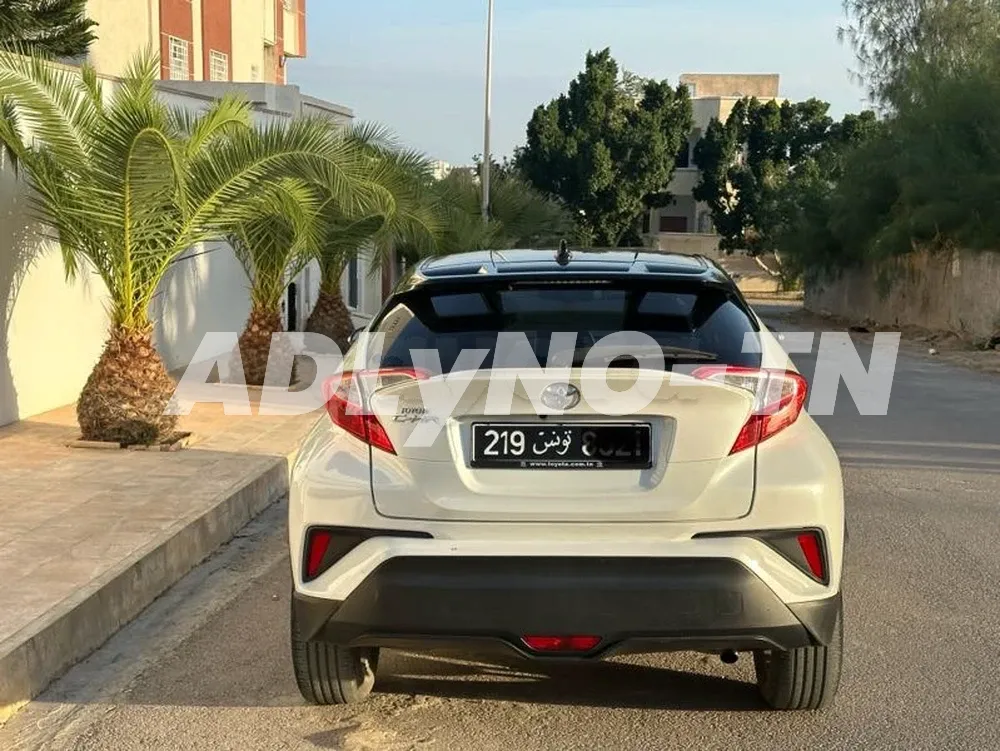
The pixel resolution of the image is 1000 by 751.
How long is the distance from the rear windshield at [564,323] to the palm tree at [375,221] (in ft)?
25.5

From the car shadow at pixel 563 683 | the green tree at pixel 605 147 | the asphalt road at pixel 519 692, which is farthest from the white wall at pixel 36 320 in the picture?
the green tree at pixel 605 147

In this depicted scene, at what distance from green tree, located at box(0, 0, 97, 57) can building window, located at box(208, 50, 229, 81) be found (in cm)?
1104

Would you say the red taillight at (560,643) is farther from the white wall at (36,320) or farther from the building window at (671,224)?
the building window at (671,224)

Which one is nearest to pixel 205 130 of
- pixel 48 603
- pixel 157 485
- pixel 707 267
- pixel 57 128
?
pixel 57 128

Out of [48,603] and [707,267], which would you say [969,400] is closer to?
[707,267]

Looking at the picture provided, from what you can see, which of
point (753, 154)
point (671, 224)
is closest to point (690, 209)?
point (671, 224)

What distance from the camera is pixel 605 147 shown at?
55.9 metres

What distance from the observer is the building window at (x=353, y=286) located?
2761 centimetres

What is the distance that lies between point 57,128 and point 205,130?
3.68 ft

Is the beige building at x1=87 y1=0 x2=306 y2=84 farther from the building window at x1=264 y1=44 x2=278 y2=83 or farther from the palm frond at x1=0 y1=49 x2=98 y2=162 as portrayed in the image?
the palm frond at x1=0 y1=49 x2=98 y2=162

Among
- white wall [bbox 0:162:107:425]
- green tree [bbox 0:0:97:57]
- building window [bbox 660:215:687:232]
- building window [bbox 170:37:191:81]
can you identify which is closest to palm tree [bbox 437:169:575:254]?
green tree [bbox 0:0:97:57]

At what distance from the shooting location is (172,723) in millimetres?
4258

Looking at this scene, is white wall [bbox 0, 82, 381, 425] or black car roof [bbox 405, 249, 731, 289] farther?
white wall [bbox 0, 82, 381, 425]

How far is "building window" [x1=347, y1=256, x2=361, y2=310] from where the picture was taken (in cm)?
2761
